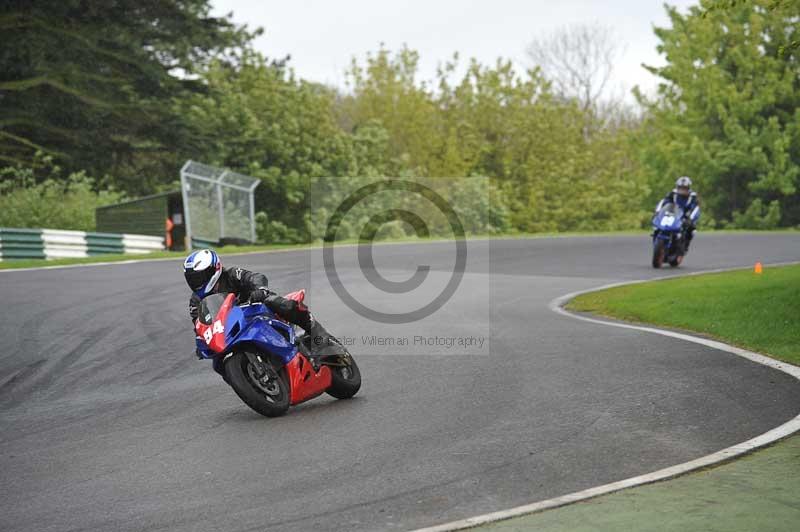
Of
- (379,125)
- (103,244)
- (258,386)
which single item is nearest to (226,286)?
(258,386)

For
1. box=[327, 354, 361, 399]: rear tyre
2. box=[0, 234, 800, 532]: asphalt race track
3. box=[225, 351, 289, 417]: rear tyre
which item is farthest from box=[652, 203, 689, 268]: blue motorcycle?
box=[225, 351, 289, 417]: rear tyre

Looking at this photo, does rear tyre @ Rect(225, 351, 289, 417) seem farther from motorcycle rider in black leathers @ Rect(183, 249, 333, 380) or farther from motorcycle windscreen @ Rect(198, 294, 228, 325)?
motorcycle windscreen @ Rect(198, 294, 228, 325)

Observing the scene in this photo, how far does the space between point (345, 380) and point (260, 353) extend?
103cm

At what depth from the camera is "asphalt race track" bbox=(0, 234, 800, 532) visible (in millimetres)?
5801

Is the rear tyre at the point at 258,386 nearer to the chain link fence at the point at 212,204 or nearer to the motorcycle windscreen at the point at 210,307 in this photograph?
the motorcycle windscreen at the point at 210,307

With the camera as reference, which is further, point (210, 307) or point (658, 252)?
point (658, 252)

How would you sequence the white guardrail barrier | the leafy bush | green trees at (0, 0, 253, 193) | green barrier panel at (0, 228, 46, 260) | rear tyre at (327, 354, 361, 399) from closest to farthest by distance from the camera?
rear tyre at (327, 354, 361, 399)
green barrier panel at (0, 228, 46, 260)
the white guardrail barrier
the leafy bush
green trees at (0, 0, 253, 193)

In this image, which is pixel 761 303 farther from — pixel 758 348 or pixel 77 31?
pixel 77 31

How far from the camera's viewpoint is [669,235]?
21312mm

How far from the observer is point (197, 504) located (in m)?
5.81

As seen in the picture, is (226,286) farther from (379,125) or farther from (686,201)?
(379,125)

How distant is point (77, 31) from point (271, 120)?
10.2m

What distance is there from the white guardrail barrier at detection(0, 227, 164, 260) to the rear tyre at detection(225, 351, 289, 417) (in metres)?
18.5

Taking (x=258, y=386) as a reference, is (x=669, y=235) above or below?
above
